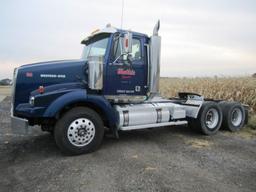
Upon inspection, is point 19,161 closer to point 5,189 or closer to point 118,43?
point 5,189

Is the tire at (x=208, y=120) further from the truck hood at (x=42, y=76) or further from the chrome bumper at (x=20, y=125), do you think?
the chrome bumper at (x=20, y=125)

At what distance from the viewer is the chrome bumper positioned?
569cm

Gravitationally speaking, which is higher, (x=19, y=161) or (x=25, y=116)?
(x=25, y=116)

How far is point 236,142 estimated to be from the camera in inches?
292

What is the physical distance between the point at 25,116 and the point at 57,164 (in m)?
1.30

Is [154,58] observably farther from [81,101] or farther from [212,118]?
[212,118]

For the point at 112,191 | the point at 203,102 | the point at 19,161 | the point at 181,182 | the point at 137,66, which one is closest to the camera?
the point at 112,191

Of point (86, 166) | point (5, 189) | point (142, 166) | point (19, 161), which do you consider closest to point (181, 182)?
point (142, 166)

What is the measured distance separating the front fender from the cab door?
437 mm

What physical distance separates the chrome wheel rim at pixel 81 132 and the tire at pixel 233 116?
4687mm

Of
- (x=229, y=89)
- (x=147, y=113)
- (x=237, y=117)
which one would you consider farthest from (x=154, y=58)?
(x=229, y=89)

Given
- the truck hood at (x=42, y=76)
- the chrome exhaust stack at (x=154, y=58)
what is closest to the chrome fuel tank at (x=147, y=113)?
the chrome exhaust stack at (x=154, y=58)

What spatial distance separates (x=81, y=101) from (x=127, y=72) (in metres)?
1.44

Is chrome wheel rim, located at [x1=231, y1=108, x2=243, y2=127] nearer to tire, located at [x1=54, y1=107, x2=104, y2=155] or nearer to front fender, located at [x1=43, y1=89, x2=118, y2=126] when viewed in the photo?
front fender, located at [x1=43, y1=89, x2=118, y2=126]
